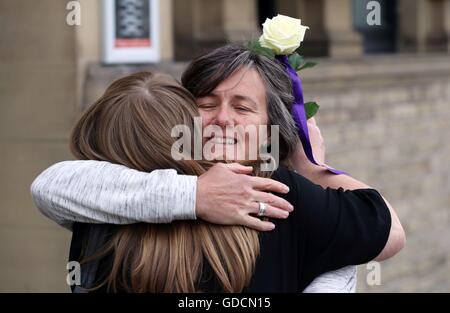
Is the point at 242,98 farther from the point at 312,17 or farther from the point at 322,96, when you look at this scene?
the point at 312,17

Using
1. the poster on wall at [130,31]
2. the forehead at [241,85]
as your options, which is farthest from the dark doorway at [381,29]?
the forehead at [241,85]

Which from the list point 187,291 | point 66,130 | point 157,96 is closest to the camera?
point 187,291

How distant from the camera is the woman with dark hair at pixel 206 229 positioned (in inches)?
85.6

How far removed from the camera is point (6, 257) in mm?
5859

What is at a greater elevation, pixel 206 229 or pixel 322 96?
pixel 322 96

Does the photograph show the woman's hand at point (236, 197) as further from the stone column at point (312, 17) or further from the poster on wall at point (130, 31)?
the stone column at point (312, 17)

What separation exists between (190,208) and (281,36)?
78cm

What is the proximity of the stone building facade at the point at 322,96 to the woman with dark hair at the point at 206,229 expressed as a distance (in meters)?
1.14

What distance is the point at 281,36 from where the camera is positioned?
108 inches

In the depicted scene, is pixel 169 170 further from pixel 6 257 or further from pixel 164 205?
pixel 6 257

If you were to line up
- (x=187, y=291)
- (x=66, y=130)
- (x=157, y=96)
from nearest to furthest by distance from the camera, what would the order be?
(x=187, y=291) → (x=157, y=96) → (x=66, y=130)
